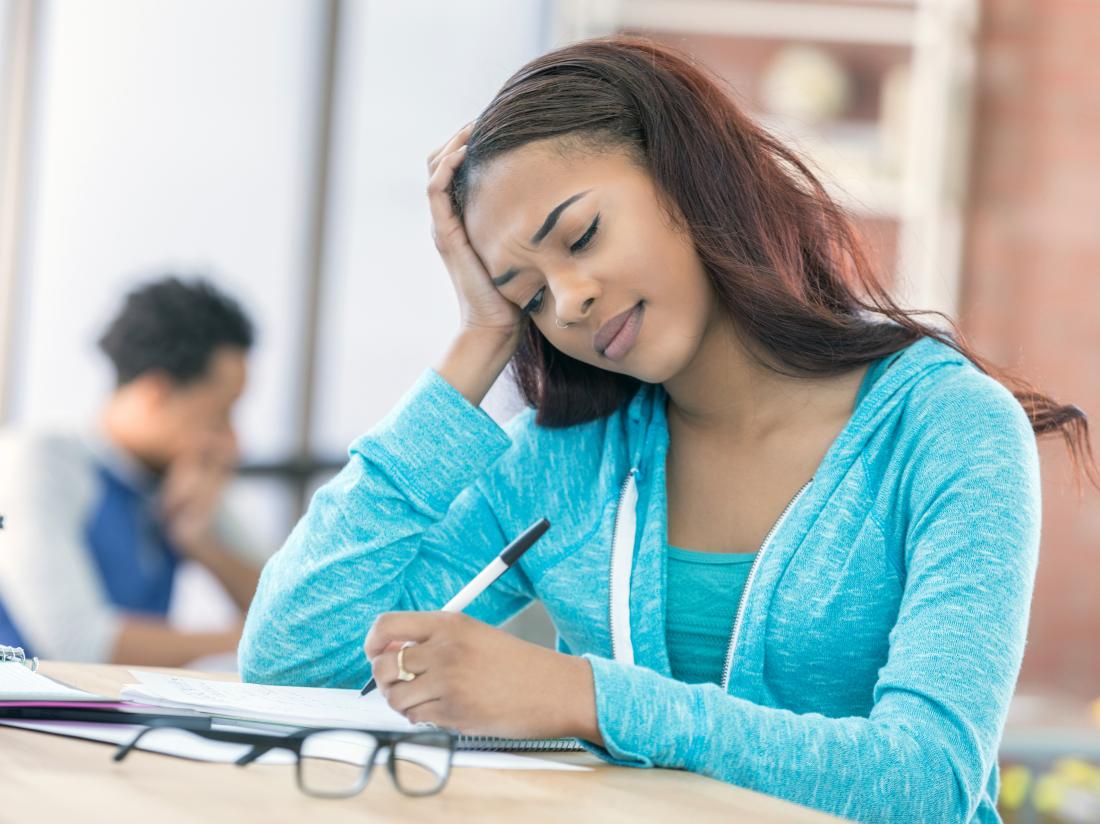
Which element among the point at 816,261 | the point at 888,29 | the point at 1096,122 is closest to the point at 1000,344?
the point at 1096,122

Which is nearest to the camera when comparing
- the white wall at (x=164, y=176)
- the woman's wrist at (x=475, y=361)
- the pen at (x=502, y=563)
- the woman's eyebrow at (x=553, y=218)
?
the pen at (x=502, y=563)

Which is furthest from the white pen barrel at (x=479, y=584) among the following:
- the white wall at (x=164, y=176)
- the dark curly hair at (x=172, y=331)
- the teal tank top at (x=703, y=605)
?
the white wall at (x=164, y=176)

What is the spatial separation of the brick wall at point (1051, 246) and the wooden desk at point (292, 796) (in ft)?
11.4

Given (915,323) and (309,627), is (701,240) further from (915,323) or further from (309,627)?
(309,627)

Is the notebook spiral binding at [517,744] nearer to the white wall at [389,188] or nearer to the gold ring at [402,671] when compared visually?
the gold ring at [402,671]

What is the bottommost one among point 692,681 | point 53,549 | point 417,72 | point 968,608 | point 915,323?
point 53,549

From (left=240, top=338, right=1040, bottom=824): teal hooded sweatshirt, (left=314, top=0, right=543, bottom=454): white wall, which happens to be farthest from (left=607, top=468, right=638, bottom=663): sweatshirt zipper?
(left=314, top=0, right=543, bottom=454): white wall

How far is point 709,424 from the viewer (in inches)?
55.0

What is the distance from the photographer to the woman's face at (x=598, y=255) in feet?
4.08

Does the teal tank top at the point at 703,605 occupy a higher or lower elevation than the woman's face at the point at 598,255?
lower

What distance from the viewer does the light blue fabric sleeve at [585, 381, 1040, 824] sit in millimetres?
946

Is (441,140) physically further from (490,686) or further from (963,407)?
(490,686)

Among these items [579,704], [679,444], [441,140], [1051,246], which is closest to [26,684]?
[579,704]

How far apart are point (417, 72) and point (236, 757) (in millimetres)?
3570
